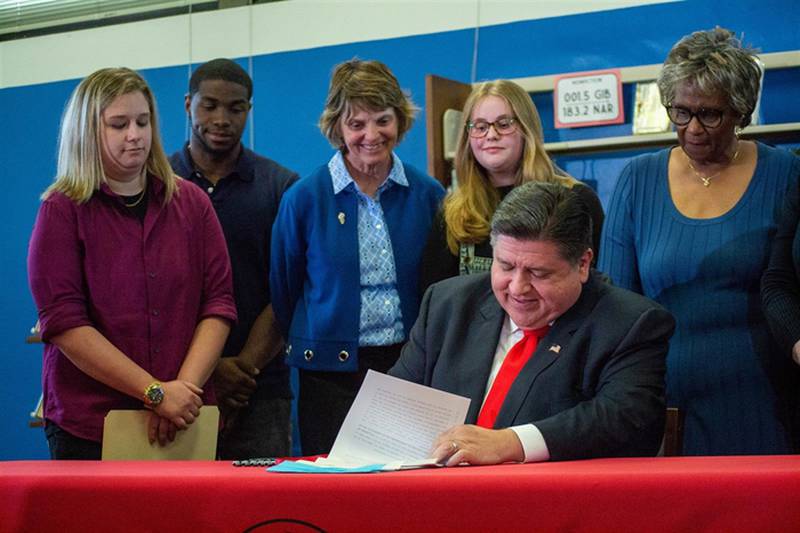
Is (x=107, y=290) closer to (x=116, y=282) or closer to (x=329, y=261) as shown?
(x=116, y=282)

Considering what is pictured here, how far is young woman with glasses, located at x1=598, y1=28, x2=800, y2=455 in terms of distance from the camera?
8.59 feet

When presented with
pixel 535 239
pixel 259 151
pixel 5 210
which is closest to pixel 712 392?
pixel 535 239

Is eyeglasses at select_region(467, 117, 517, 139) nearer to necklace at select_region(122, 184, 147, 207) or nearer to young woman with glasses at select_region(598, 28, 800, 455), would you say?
young woman with glasses at select_region(598, 28, 800, 455)

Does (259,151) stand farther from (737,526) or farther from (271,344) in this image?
(737,526)

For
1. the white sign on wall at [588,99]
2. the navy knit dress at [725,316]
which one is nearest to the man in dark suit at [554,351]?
the navy knit dress at [725,316]

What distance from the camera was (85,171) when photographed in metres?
3.06

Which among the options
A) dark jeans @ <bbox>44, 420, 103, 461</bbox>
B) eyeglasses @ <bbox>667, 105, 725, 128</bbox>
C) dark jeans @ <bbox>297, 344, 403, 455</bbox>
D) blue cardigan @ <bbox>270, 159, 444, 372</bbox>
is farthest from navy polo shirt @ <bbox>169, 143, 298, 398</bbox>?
eyeglasses @ <bbox>667, 105, 725, 128</bbox>

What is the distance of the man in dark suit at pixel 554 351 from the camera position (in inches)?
87.9

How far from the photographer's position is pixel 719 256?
2652 millimetres

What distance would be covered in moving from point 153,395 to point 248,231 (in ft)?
3.18

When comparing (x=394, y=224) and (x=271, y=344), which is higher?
(x=394, y=224)

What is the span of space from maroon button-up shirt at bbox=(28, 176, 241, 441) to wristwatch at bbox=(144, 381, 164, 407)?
127mm

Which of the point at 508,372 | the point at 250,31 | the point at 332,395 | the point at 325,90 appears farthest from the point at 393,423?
the point at 250,31

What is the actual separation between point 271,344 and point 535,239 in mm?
1557
